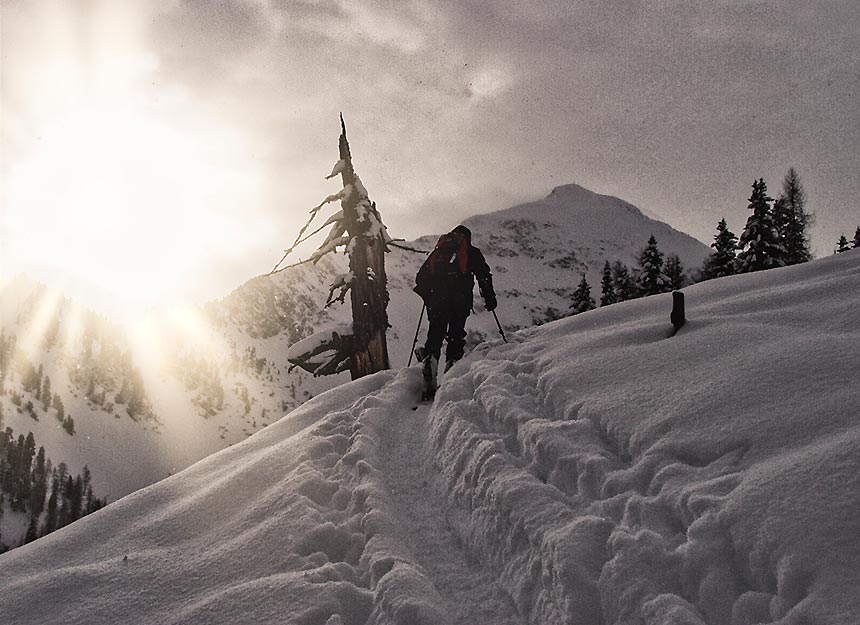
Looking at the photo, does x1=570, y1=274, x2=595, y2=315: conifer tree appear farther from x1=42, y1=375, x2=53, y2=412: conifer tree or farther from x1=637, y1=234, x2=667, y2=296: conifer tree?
x1=42, y1=375, x2=53, y2=412: conifer tree

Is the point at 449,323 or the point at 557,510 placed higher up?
the point at 449,323

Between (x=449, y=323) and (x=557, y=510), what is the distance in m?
5.20

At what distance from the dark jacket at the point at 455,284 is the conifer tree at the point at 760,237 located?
88.4 feet

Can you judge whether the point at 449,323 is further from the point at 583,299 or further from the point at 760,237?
the point at 583,299

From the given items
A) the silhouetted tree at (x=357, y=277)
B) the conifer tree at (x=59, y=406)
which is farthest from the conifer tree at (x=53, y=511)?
the silhouetted tree at (x=357, y=277)

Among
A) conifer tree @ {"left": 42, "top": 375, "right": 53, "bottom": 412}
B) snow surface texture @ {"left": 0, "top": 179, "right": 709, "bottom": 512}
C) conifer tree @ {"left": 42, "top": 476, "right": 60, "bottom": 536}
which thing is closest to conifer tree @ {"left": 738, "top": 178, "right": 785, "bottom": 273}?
snow surface texture @ {"left": 0, "top": 179, "right": 709, "bottom": 512}

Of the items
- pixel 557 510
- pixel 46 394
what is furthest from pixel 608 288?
pixel 46 394

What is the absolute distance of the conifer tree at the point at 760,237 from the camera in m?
28.4

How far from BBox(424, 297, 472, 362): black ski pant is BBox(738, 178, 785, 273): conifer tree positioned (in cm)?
2727

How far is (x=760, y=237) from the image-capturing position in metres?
28.7

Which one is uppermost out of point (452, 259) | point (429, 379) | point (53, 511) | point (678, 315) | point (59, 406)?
point (452, 259)

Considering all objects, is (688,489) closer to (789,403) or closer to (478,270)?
(789,403)

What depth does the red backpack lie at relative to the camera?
8242 mm

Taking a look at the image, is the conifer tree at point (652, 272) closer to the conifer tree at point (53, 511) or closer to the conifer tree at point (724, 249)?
the conifer tree at point (724, 249)
